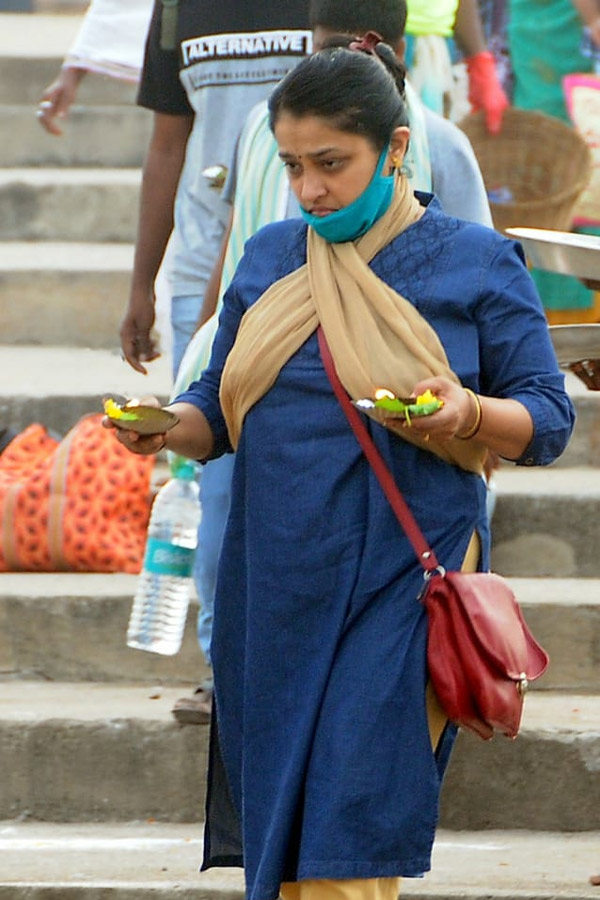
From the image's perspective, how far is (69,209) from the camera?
23.1 ft

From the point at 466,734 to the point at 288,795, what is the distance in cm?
148

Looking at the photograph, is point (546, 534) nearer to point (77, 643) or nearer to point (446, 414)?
point (77, 643)

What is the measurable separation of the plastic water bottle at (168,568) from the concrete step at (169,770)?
19 cm

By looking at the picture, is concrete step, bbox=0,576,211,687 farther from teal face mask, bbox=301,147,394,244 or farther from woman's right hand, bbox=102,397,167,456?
teal face mask, bbox=301,147,394,244

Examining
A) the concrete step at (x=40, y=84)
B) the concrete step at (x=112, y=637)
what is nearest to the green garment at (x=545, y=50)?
the concrete step at (x=40, y=84)

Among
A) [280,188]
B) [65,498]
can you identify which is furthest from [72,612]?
[280,188]

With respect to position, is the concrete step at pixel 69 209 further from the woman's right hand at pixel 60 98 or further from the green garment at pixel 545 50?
the green garment at pixel 545 50

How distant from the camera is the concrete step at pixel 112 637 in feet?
15.3

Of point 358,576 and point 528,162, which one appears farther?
point 528,162

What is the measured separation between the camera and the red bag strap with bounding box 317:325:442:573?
2.84 meters

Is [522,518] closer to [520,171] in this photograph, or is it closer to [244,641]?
[520,171]

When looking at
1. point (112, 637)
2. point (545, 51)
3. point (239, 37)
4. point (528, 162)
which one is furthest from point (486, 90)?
point (112, 637)

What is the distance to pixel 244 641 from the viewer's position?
3.07 meters

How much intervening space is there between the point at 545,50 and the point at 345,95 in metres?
3.71
